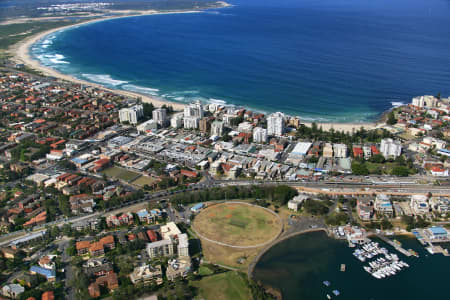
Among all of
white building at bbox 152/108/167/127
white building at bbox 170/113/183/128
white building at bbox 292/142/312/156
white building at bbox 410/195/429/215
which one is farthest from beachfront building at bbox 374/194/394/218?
white building at bbox 152/108/167/127

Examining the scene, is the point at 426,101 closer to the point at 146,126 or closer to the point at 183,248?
the point at 146,126

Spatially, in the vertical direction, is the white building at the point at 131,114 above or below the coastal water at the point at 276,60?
below

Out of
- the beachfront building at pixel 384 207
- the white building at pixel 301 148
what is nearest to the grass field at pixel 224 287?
the beachfront building at pixel 384 207

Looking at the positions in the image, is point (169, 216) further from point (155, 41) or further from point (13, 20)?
point (13, 20)

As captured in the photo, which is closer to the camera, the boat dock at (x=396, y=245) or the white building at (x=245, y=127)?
the boat dock at (x=396, y=245)

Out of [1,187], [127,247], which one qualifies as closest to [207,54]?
[1,187]

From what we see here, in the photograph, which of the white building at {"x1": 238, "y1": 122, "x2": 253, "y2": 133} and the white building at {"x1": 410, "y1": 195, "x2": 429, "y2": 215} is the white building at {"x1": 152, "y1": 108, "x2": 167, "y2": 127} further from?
the white building at {"x1": 410, "y1": 195, "x2": 429, "y2": 215}

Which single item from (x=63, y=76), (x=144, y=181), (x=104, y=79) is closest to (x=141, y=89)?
(x=104, y=79)

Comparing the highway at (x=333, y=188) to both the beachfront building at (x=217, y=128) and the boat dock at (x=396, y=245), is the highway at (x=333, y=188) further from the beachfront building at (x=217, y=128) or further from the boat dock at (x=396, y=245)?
the beachfront building at (x=217, y=128)
